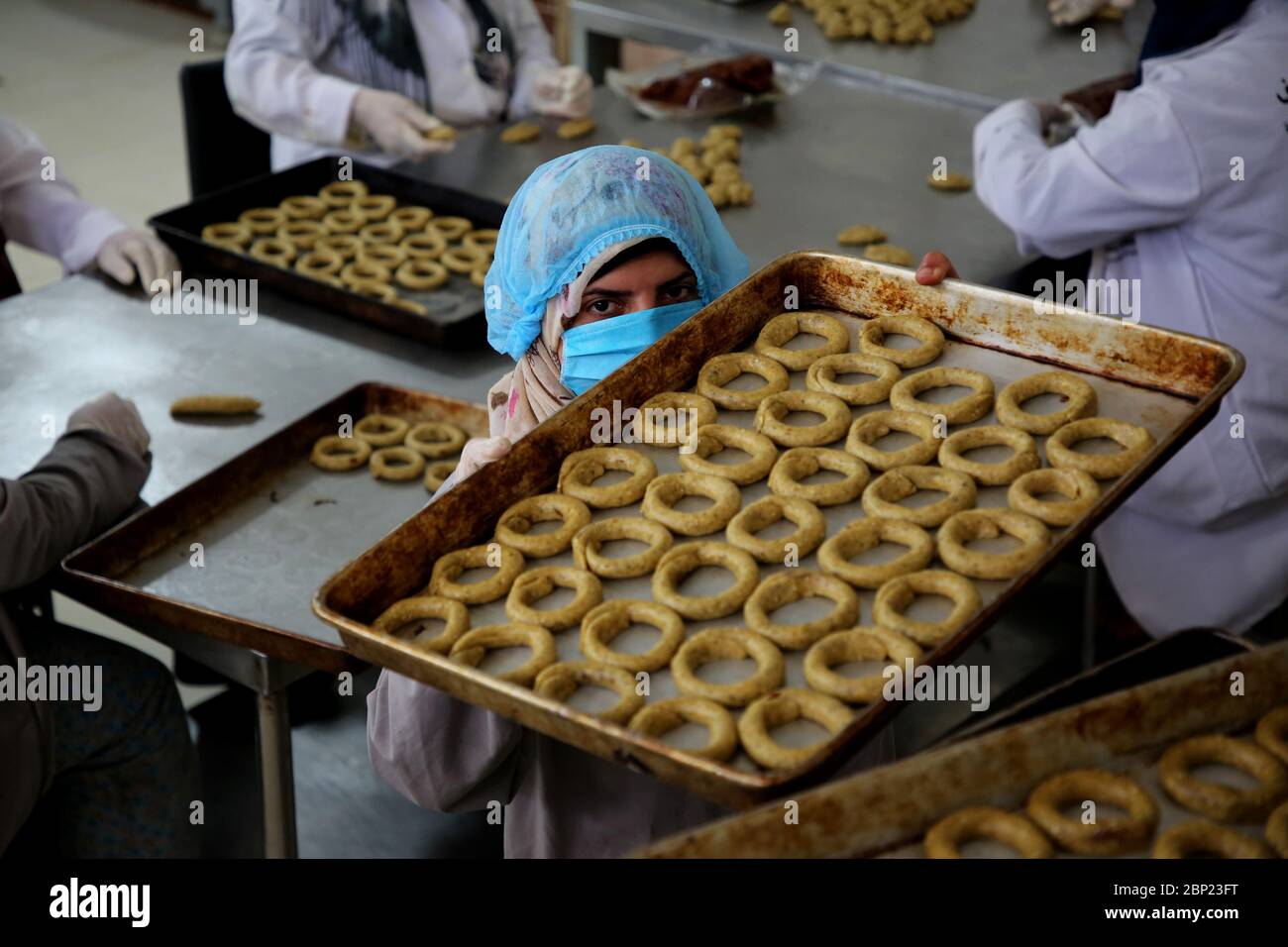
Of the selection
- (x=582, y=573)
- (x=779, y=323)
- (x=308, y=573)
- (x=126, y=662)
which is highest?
(x=779, y=323)

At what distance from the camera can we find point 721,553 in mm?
1742

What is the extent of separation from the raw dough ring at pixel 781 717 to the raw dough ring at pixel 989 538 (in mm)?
263

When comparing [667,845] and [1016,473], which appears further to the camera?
[1016,473]

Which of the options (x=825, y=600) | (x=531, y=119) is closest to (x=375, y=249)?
(x=531, y=119)

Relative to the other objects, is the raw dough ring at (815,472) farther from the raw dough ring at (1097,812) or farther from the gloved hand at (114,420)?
the gloved hand at (114,420)

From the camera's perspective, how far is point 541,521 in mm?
1787

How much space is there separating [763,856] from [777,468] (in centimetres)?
66

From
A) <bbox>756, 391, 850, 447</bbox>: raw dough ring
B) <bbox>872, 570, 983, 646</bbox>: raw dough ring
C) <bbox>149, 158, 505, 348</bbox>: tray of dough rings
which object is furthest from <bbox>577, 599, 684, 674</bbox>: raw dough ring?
<bbox>149, 158, 505, 348</bbox>: tray of dough rings

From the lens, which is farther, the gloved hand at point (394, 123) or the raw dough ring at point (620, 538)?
the gloved hand at point (394, 123)

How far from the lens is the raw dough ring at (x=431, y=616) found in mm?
1572

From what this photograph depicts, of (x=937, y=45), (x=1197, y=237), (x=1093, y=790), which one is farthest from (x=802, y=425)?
(x=937, y=45)

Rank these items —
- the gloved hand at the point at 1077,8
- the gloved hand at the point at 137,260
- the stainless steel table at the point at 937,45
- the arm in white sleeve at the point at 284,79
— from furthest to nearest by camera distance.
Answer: the gloved hand at the point at 1077,8 < the stainless steel table at the point at 937,45 < the arm in white sleeve at the point at 284,79 < the gloved hand at the point at 137,260

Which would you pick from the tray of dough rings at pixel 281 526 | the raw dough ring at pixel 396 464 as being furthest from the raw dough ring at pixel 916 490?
the raw dough ring at pixel 396 464
